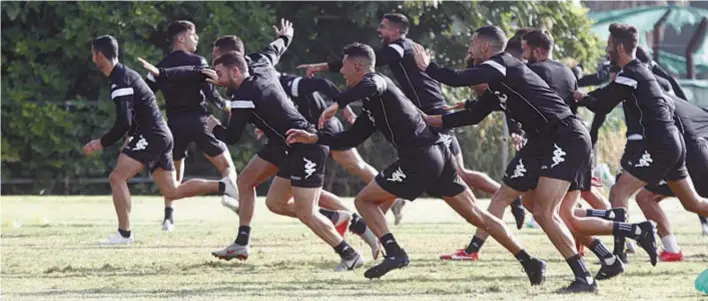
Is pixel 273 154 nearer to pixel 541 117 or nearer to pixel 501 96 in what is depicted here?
pixel 501 96

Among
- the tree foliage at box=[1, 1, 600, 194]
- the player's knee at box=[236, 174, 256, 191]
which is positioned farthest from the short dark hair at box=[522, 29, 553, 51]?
the tree foliage at box=[1, 1, 600, 194]

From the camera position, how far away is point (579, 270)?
1018 cm

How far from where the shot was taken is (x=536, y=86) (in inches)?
406

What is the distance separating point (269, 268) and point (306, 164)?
976 millimetres

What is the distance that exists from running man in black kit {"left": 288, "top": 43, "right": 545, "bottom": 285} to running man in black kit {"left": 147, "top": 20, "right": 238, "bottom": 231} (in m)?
3.73

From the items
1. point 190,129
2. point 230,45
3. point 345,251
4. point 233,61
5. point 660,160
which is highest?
point 233,61

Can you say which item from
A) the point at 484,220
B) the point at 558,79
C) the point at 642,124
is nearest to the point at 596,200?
the point at 642,124

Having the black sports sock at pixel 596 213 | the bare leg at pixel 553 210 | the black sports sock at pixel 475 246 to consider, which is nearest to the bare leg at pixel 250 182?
the black sports sock at pixel 475 246

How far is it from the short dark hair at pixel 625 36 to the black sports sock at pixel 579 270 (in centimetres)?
195

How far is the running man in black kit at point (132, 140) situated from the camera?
13.4m

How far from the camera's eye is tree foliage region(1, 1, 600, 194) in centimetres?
2508

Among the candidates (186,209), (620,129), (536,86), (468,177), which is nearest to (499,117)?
(620,129)

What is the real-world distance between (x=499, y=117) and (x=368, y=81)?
16537 millimetres

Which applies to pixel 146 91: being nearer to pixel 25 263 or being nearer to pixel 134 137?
pixel 134 137
